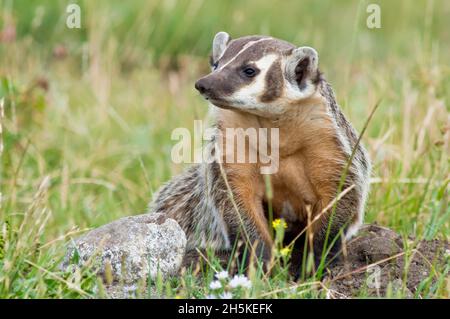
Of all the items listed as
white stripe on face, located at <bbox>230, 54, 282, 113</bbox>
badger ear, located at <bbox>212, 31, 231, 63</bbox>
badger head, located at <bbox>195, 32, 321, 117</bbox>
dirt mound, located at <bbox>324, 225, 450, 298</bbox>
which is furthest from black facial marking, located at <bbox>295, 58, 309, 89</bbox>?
dirt mound, located at <bbox>324, 225, 450, 298</bbox>

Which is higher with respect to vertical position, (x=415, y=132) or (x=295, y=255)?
(x=415, y=132)

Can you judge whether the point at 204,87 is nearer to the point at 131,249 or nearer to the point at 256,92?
the point at 256,92

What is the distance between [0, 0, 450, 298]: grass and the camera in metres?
3.52

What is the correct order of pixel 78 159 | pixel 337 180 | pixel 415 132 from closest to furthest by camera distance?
pixel 337 180, pixel 415 132, pixel 78 159

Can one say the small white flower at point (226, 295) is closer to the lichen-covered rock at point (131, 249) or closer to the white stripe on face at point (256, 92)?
the lichen-covered rock at point (131, 249)

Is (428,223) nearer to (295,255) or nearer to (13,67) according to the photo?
(295,255)

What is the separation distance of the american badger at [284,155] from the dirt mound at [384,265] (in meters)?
0.10

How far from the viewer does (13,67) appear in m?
6.67

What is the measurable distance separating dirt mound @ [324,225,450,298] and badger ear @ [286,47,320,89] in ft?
2.43

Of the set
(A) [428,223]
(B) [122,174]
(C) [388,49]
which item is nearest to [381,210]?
(A) [428,223]

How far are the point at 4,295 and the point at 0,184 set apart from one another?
100 inches

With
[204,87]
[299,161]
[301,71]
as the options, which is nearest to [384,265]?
[299,161]
